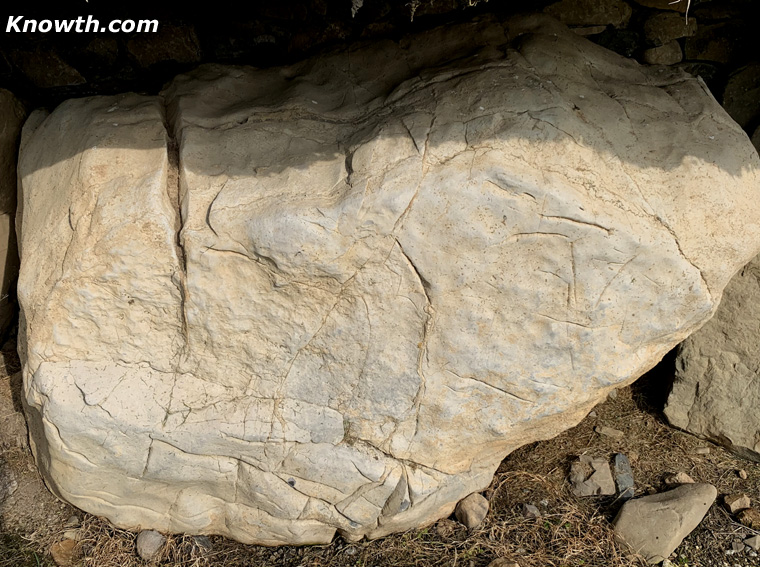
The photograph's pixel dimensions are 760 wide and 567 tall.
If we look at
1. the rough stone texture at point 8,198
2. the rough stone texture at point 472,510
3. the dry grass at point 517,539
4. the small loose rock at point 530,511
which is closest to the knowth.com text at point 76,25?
the rough stone texture at point 8,198

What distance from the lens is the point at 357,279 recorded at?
2.44 metres

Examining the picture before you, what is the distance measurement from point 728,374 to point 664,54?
1.56 m

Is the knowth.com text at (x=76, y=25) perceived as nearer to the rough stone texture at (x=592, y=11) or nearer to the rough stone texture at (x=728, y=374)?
the rough stone texture at (x=592, y=11)

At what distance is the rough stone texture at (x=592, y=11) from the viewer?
3186 mm

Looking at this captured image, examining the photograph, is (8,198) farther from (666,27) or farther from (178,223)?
(666,27)

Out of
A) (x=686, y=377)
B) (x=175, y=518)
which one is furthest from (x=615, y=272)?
(x=175, y=518)

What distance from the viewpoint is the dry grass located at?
2775 mm

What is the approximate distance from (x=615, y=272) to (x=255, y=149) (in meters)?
1.41

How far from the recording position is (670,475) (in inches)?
124

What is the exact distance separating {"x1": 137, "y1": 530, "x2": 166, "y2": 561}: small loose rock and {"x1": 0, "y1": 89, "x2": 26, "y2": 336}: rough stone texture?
128 centimetres

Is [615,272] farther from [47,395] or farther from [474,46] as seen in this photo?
[47,395]

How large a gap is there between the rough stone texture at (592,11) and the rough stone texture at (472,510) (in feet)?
7.36

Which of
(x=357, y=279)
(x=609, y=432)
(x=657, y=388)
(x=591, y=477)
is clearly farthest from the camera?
(x=657, y=388)

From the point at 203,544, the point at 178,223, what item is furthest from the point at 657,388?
the point at 178,223
